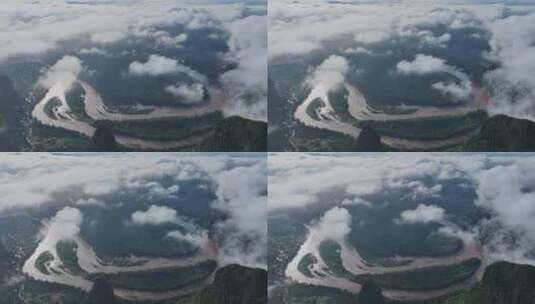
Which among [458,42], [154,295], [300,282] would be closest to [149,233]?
[154,295]

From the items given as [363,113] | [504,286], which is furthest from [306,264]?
[504,286]

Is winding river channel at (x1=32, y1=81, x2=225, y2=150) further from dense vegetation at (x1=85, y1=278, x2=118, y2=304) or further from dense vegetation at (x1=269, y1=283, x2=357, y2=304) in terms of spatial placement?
dense vegetation at (x1=269, y1=283, x2=357, y2=304)

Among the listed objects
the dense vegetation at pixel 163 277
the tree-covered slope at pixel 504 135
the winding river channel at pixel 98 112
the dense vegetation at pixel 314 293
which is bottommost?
the dense vegetation at pixel 314 293

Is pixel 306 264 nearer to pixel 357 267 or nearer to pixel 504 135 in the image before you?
pixel 357 267

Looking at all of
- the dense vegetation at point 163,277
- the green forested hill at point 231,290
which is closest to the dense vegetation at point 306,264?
the green forested hill at point 231,290

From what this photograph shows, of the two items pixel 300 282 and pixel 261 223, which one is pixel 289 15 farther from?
pixel 300 282

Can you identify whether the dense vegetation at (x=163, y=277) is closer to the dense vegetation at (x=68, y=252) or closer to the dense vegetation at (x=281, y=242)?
the dense vegetation at (x=68, y=252)

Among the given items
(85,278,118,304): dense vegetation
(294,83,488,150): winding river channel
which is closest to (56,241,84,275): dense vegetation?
(85,278,118,304): dense vegetation
